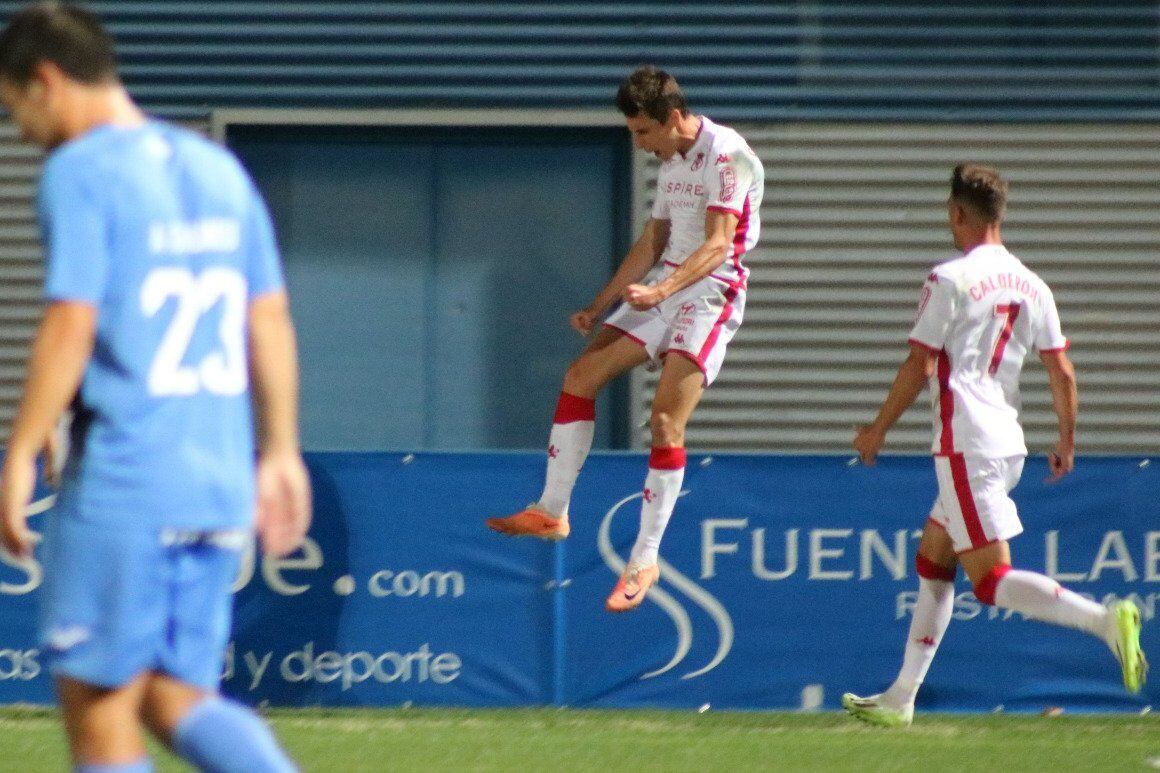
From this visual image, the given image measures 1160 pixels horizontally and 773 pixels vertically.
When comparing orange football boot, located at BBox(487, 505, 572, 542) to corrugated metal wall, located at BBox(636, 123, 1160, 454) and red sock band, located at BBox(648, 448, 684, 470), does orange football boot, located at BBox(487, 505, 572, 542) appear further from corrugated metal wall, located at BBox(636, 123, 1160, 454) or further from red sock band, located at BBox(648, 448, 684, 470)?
corrugated metal wall, located at BBox(636, 123, 1160, 454)

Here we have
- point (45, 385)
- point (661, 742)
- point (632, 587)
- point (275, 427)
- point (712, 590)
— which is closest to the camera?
point (45, 385)

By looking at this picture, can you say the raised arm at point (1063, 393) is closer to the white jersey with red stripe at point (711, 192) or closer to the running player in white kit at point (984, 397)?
the running player in white kit at point (984, 397)

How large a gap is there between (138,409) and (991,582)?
4.29 metres

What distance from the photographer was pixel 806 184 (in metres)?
11.0

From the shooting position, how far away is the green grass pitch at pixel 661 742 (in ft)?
19.7

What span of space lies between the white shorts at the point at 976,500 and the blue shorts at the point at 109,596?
406cm

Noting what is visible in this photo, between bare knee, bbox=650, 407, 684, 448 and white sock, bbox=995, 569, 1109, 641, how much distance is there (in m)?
1.41

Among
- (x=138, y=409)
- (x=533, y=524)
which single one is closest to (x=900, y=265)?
(x=533, y=524)

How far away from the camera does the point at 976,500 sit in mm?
6570

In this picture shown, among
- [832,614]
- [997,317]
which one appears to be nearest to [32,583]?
[832,614]

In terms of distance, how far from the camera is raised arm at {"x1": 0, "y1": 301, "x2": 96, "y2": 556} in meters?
2.97

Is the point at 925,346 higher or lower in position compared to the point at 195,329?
lower

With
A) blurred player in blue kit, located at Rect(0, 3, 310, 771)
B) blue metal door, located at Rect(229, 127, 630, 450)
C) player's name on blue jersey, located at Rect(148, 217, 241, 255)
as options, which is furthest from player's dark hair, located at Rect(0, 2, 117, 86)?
blue metal door, located at Rect(229, 127, 630, 450)

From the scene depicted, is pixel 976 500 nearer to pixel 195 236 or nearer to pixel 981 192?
pixel 981 192
